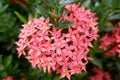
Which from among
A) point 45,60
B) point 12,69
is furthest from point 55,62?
point 12,69

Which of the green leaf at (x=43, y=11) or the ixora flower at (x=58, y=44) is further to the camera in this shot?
the green leaf at (x=43, y=11)

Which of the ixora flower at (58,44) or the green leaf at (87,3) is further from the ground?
the green leaf at (87,3)

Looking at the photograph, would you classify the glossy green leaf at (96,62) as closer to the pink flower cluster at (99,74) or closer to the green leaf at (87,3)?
the pink flower cluster at (99,74)

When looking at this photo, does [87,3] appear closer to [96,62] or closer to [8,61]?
[96,62]

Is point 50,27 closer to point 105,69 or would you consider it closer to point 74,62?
point 74,62

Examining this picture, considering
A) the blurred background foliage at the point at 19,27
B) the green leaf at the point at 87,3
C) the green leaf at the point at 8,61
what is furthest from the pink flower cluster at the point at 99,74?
the green leaf at the point at 8,61

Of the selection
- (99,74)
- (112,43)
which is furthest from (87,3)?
(99,74)

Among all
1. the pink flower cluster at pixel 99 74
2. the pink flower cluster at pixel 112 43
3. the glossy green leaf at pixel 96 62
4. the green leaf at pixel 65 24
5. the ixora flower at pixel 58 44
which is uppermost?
the green leaf at pixel 65 24
